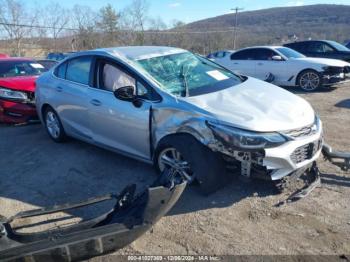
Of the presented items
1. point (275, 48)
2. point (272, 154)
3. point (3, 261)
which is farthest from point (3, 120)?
point (275, 48)

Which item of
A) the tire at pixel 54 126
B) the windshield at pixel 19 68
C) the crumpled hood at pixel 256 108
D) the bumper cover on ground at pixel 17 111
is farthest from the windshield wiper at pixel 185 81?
the windshield at pixel 19 68

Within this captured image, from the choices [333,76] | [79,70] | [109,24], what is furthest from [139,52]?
[109,24]

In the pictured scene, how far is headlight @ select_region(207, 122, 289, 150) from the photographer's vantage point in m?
3.58

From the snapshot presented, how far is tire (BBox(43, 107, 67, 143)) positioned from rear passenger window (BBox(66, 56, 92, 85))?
31.6 inches

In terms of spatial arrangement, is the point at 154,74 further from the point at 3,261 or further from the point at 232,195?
the point at 3,261

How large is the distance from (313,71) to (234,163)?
26.4 feet

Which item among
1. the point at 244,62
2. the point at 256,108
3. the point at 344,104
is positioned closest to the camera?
the point at 256,108

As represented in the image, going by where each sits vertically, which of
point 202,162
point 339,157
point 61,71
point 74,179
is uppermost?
point 61,71

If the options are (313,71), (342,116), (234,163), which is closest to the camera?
(234,163)

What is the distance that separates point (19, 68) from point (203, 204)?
248 inches

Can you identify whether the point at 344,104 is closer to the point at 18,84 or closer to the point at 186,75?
the point at 186,75

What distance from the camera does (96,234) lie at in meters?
2.99

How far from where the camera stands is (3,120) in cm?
771

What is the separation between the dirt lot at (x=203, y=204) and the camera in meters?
3.27
